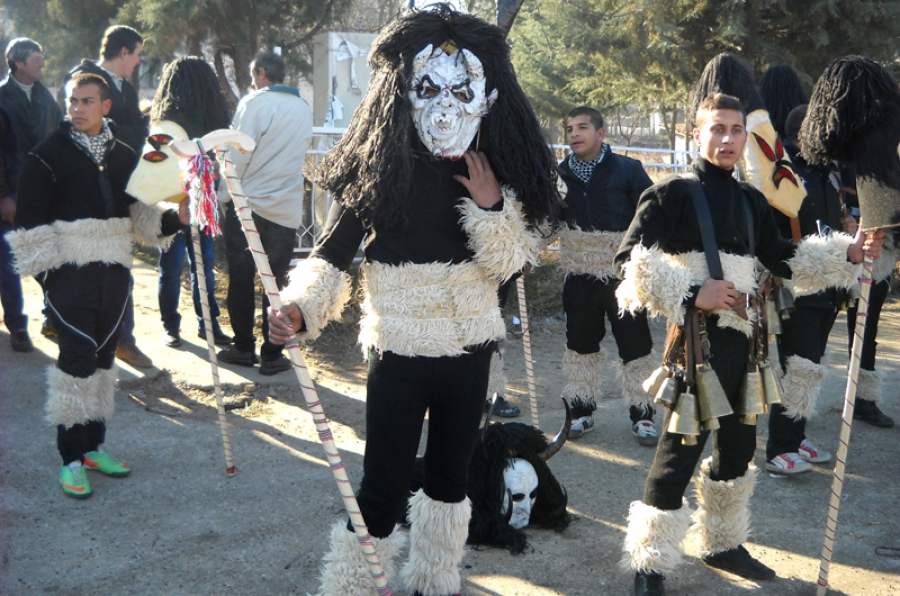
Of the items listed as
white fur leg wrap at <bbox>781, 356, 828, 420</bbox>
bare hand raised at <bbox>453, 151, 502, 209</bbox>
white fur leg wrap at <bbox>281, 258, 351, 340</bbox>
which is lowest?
white fur leg wrap at <bbox>781, 356, 828, 420</bbox>

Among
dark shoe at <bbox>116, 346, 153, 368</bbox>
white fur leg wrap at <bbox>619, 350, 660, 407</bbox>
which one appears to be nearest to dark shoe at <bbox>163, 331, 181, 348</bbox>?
dark shoe at <bbox>116, 346, 153, 368</bbox>

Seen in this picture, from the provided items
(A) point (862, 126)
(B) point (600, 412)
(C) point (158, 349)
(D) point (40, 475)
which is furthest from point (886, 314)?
(D) point (40, 475)

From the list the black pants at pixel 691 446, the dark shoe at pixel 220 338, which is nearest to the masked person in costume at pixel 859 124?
the black pants at pixel 691 446

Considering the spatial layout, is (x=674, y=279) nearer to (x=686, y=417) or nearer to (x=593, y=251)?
(x=686, y=417)

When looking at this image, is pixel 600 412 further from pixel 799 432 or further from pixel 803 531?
pixel 803 531

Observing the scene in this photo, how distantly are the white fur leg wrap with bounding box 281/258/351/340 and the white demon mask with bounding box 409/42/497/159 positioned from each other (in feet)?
1.76

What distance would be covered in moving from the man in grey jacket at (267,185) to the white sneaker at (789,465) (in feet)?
11.3

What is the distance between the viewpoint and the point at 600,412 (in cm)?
570

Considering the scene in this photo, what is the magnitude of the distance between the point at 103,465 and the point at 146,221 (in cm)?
132

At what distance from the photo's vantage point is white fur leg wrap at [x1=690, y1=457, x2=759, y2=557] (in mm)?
3434

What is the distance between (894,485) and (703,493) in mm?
1700

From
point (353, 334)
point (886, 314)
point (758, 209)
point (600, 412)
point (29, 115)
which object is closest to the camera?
point (758, 209)

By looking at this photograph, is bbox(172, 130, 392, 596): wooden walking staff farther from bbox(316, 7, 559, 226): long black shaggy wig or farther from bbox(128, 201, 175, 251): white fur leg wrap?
bbox(128, 201, 175, 251): white fur leg wrap

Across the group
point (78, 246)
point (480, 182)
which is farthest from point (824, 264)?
point (78, 246)
